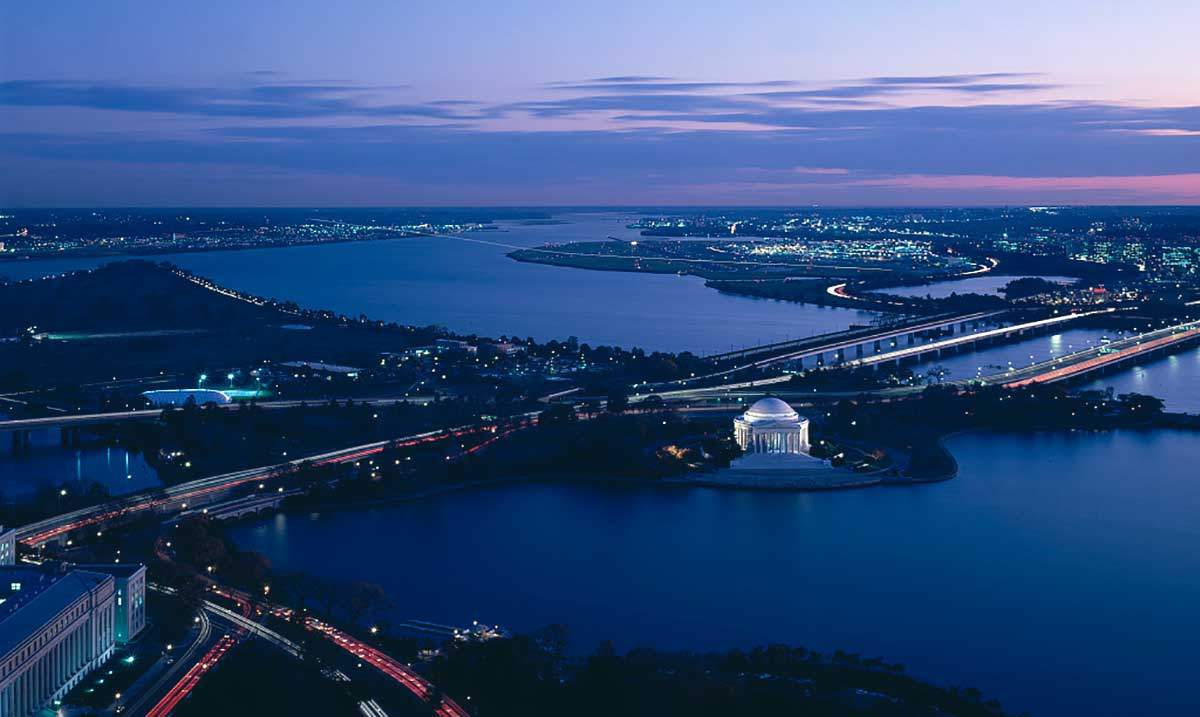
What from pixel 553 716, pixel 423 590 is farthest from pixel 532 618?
pixel 553 716

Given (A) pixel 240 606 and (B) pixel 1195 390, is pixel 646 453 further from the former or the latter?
(B) pixel 1195 390

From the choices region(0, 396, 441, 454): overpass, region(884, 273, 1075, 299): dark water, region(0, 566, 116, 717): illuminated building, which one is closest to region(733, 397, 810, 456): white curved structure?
region(0, 396, 441, 454): overpass

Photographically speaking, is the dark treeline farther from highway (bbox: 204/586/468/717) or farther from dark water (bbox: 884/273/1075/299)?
dark water (bbox: 884/273/1075/299)

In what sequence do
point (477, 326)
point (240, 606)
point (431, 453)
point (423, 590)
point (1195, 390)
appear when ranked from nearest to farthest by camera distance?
1. point (240, 606)
2. point (423, 590)
3. point (431, 453)
4. point (1195, 390)
5. point (477, 326)

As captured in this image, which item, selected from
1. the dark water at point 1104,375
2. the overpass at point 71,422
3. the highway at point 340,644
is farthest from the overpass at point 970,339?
the highway at point 340,644

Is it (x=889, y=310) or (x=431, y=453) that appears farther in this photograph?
(x=889, y=310)

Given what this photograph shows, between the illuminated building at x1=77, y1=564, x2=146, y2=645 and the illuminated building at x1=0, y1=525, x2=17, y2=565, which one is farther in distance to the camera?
the illuminated building at x1=0, y1=525, x2=17, y2=565

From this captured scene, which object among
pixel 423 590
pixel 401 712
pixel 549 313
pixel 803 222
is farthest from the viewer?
pixel 803 222
